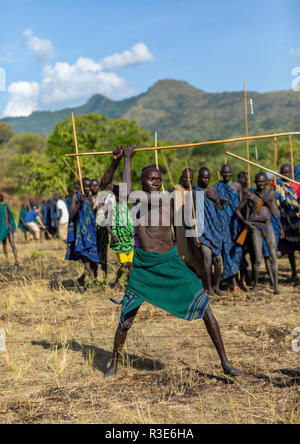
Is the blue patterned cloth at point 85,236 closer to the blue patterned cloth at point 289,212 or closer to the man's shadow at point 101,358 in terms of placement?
the man's shadow at point 101,358

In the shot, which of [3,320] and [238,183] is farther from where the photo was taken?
[238,183]

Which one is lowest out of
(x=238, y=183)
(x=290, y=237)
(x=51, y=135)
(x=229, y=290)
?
(x=229, y=290)

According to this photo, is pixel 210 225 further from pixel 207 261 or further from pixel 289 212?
pixel 289 212

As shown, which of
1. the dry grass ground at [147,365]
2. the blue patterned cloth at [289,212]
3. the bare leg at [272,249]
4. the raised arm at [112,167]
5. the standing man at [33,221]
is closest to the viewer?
the dry grass ground at [147,365]

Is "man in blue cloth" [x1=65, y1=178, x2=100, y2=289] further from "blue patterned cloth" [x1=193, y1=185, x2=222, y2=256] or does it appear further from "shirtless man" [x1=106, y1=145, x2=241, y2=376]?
"shirtless man" [x1=106, y1=145, x2=241, y2=376]

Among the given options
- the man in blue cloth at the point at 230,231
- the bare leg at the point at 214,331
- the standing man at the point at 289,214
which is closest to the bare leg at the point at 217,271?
the man in blue cloth at the point at 230,231

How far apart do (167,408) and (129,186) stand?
1.75 m

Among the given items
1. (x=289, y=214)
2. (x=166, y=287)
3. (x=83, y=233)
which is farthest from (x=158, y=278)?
(x=289, y=214)

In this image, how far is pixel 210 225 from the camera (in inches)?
285

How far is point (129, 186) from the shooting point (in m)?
4.04

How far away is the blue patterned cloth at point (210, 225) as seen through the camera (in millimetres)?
7207

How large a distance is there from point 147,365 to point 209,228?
316 cm
